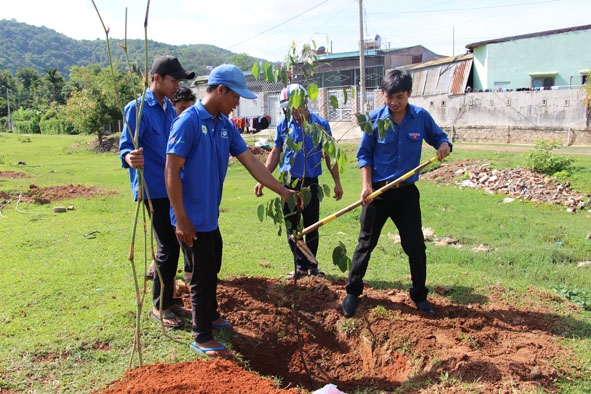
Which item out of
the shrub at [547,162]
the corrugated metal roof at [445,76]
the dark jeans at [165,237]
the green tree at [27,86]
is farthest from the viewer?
the green tree at [27,86]

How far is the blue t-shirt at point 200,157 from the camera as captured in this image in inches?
120

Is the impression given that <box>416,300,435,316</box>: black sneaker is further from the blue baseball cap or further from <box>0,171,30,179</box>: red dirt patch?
<box>0,171,30,179</box>: red dirt patch

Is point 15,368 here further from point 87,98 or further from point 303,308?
point 87,98

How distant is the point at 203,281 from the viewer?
10.8 feet

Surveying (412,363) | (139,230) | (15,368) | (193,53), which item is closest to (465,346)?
(412,363)

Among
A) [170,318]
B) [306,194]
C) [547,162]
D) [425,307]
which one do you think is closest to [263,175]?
[306,194]

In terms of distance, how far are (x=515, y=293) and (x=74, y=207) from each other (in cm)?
A: 803

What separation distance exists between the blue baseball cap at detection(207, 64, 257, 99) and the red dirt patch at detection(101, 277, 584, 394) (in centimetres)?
153

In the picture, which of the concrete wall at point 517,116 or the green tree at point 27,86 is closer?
the concrete wall at point 517,116

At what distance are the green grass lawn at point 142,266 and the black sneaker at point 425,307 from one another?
19.1 inches

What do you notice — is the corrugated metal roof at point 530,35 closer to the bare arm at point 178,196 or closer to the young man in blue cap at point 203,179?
the young man in blue cap at point 203,179

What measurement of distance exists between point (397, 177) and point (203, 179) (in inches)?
63.3

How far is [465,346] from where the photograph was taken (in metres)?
3.39

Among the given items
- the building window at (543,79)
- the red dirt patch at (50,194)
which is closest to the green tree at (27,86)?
the red dirt patch at (50,194)
